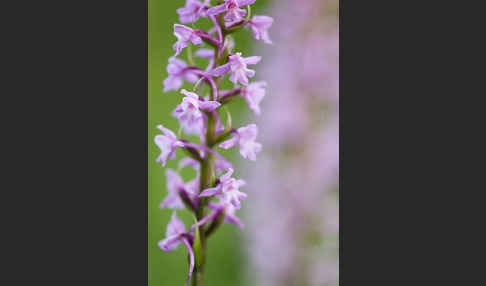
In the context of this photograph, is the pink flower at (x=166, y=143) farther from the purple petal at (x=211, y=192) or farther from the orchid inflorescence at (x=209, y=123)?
the purple petal at (x=211, y=192)

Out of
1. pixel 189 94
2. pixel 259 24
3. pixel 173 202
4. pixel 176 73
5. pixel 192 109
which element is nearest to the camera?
pixel 189 94

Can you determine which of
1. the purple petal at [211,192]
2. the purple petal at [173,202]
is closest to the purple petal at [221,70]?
the purple petal at [211,192]

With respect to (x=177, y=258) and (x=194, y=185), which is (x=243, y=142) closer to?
(x=194, y=185)

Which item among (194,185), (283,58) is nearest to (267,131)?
(283,58)

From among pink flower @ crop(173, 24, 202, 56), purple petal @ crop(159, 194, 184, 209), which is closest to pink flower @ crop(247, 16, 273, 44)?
pink flower @ crop(173, 24, 202, 56)

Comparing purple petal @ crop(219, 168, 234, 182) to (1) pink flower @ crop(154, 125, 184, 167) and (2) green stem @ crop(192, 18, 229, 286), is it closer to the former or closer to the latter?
(2) green stem @ crop(192, 18, 229, 286)

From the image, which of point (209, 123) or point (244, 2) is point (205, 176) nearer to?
point (209, 123)

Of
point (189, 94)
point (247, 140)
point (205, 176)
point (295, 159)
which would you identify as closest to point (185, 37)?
point (189, 94)
